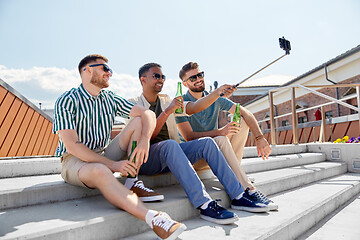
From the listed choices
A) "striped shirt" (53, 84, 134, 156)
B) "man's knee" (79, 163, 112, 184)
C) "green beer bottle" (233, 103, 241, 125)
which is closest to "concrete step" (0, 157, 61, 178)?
"striped shirt" (53, 84, 134, 156)

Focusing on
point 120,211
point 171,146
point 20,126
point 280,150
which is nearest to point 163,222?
point 120,211

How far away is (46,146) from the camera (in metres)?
5.61

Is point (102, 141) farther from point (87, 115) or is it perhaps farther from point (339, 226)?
point (339, 226)

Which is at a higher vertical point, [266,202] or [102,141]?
[102,141]

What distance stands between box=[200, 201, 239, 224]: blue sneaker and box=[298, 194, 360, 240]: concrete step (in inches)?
28.0

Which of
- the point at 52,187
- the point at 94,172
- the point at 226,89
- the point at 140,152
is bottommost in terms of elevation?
the point at 52,187

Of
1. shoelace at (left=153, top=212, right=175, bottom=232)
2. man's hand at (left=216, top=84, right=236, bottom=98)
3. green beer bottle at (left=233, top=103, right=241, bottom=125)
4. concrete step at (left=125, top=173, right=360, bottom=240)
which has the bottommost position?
concrete step at (left=125, top=173, right=360, bottom=240)

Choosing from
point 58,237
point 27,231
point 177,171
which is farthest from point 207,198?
point 27,231

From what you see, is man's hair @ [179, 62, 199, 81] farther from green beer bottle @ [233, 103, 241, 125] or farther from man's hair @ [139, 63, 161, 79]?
green beer bottle @ [233, 103, 241, 125]

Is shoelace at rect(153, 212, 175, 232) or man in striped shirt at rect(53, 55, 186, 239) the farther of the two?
man in striped shirt at rect(53, 55, 186, 239)

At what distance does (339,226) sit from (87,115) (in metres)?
2.39

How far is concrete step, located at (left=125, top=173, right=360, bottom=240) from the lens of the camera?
5.56ft

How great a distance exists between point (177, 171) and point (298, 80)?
12763 mm

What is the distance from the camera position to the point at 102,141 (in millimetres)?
2135
